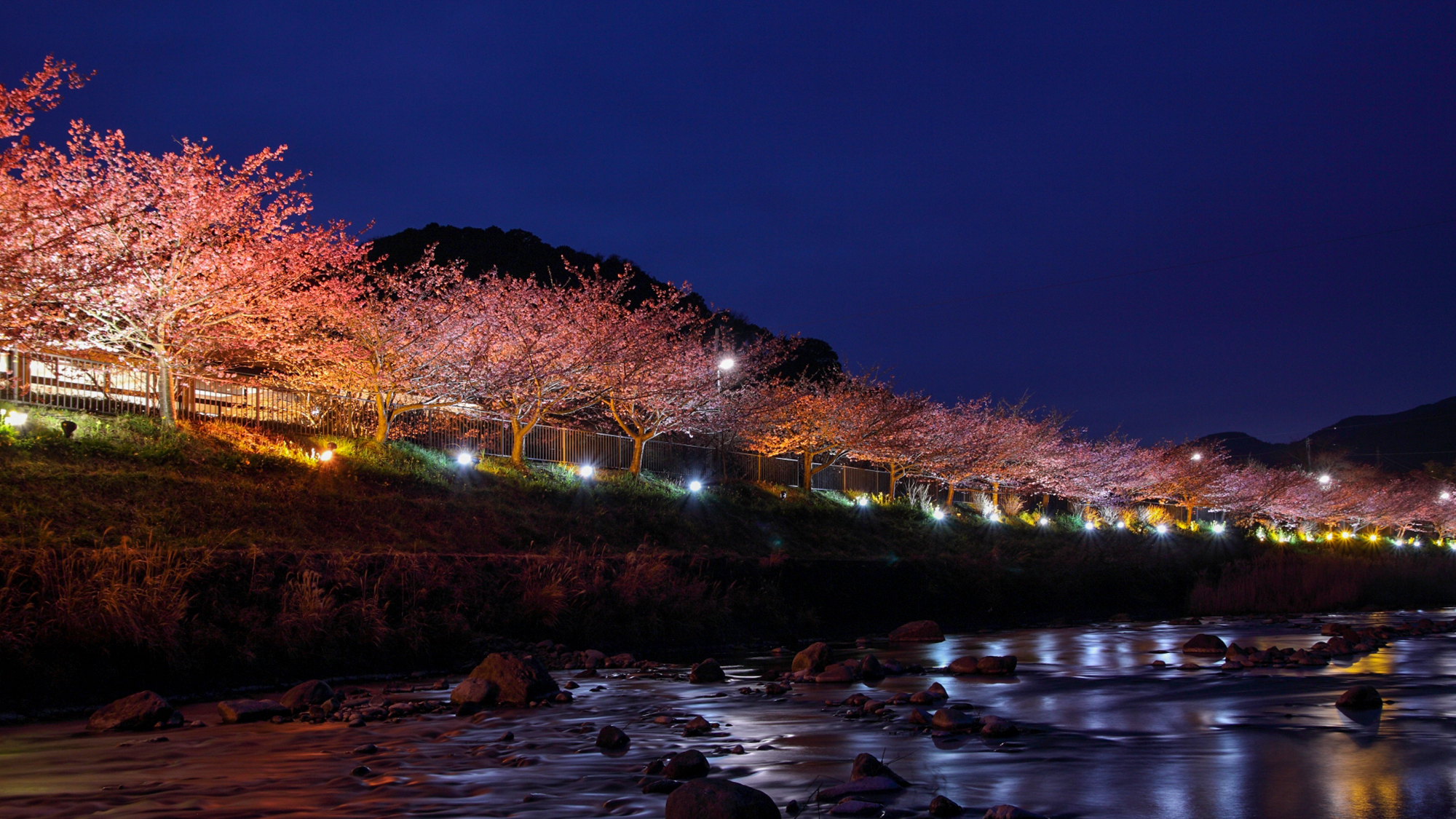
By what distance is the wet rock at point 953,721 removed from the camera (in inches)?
389

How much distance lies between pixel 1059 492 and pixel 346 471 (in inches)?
1911

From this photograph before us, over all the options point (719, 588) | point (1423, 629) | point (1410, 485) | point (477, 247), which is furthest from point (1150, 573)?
point (1410, 485)

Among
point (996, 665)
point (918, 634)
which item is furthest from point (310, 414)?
point (996, 665)

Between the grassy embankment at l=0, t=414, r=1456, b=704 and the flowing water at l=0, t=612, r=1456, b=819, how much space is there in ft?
5.83

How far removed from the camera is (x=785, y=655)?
61.0 feet

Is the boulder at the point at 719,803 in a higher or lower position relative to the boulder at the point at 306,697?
higher

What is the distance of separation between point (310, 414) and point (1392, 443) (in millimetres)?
186347

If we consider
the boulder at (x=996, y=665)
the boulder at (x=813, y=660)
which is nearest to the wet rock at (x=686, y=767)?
the boulder at (x=813, y=660)

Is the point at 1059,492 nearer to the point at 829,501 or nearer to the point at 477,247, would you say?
the point at 829,501

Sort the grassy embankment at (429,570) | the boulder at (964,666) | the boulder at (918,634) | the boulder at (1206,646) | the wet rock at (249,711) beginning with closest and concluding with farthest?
1. the wet rock at (249,711)
2. the grassy embankment at (429,570)
3. the boulder at (964,666)
4. the boulder at (1206,646)
5. the boulder at (918,634)

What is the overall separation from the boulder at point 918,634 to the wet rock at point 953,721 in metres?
11.5

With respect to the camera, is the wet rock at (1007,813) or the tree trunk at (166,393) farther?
the tree trunk at (166,393)

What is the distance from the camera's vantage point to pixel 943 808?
262 inches

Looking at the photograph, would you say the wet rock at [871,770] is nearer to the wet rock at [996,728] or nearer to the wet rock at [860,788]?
the wet rock at [860,788]
